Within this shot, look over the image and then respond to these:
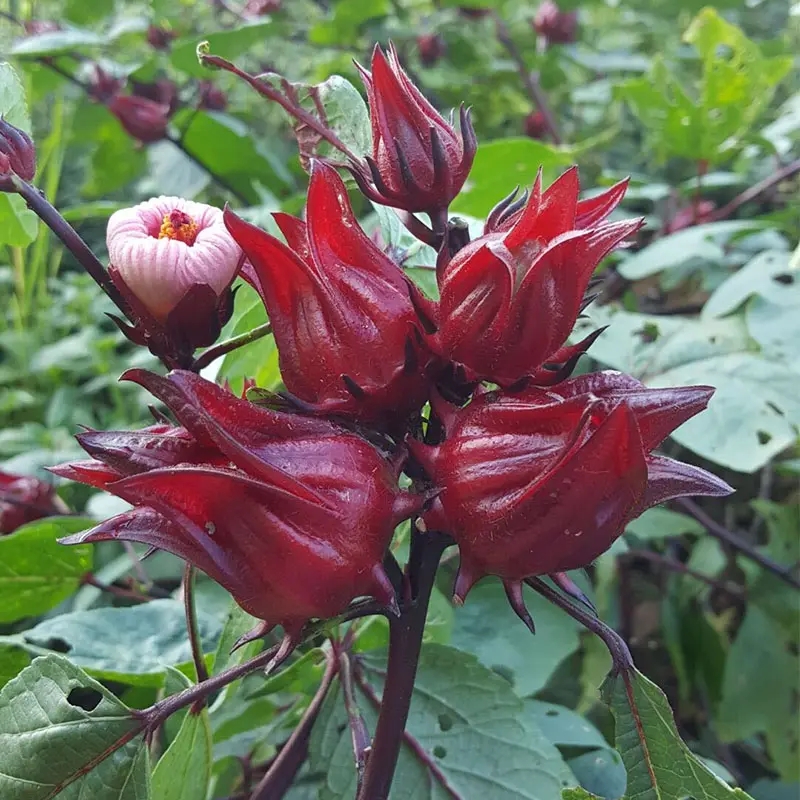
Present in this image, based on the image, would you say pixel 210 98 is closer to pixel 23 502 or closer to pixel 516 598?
pixel 23 502

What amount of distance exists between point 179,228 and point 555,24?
1479mm

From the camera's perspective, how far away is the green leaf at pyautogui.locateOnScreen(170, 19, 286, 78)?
50.0 inches

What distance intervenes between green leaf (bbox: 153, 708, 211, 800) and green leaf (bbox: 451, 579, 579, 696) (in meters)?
0.31

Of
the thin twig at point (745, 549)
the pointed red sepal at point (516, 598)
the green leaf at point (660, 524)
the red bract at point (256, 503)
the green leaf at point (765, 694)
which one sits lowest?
the green leaf at point (765, 694)

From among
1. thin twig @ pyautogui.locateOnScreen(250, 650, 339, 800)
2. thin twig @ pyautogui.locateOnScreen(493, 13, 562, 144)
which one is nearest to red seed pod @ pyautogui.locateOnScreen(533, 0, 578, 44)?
thin twig @ pyautogui.locateOnScreen(493, 13, 562, 144)

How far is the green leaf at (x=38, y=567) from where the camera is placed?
0.68 metres

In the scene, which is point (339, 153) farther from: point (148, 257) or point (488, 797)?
point (488, 797)

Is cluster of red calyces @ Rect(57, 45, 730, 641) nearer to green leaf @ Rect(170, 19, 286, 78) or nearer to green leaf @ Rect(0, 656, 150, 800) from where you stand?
green leaf @ Rect(0, 656, 150, 800)

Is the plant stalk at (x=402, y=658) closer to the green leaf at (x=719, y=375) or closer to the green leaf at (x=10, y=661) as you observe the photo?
the green leaf at (x=10, y=661)

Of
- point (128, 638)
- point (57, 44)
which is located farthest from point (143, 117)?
point (128, 638)

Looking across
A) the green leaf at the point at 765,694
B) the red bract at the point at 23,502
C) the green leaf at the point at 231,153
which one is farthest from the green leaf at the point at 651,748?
the green leaf at the point at 231,153

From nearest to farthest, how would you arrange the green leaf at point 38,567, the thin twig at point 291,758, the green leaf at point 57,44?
1. the thin twig at point 291,758
2. the green leaf at point 38,567
3. the green leaf at point 57,44

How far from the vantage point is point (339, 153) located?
56 centimetres

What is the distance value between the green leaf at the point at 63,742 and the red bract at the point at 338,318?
0.20 meters
